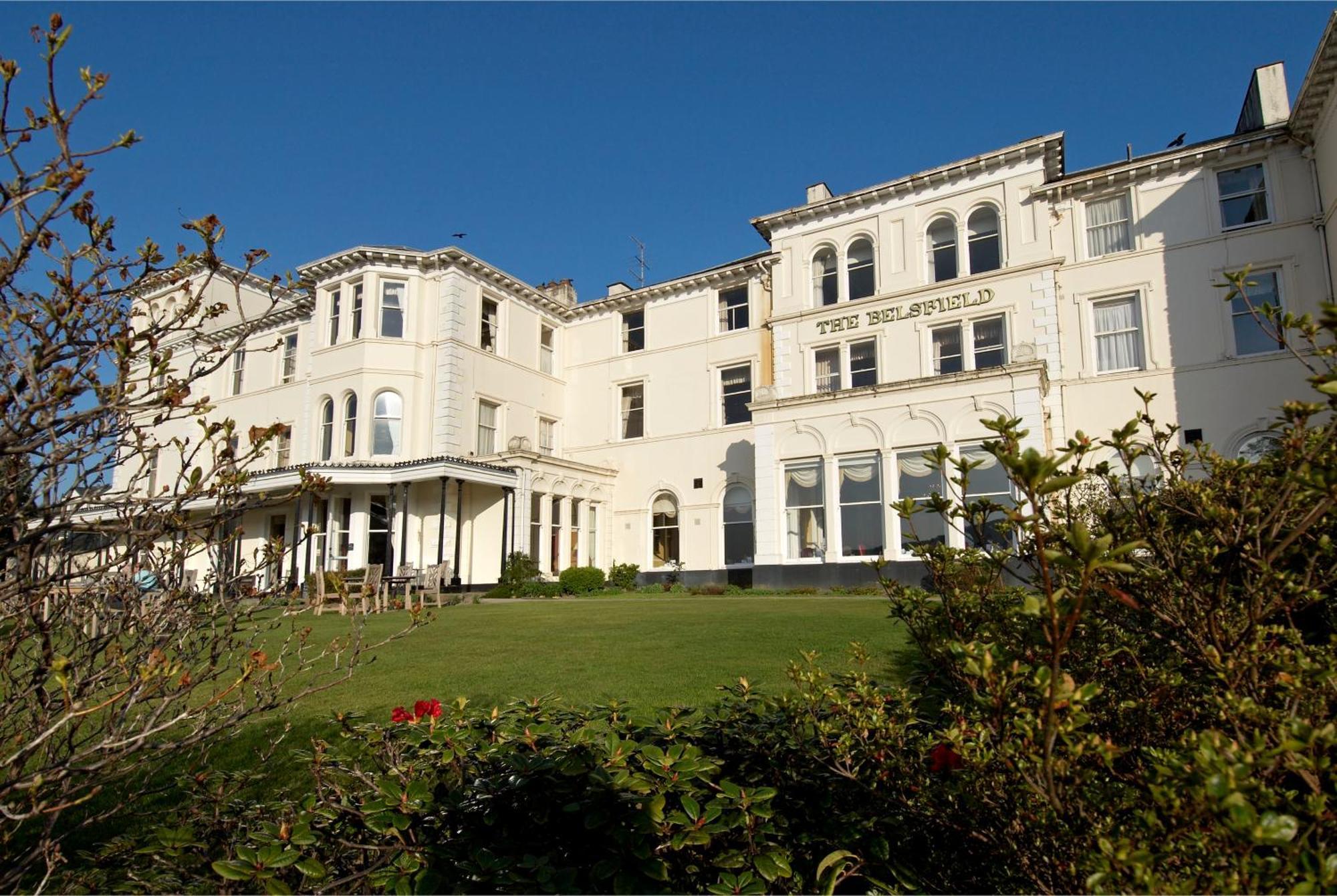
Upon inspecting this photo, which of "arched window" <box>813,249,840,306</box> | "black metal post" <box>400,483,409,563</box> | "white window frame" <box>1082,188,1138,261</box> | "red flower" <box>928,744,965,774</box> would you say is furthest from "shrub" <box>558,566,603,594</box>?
"red flower" <box>928,744,965,774</box>

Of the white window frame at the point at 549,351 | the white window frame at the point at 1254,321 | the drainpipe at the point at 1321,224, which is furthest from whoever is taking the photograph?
the white window frame at the point at 549,351

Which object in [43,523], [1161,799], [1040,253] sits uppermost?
[1040,253]

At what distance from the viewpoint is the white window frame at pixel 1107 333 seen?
2030cm

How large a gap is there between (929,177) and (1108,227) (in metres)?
5.28

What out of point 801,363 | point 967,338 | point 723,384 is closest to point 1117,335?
point 967,338

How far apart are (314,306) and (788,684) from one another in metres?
26.6

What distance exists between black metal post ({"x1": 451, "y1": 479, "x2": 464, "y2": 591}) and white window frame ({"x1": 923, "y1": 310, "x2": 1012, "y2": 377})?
1479cm

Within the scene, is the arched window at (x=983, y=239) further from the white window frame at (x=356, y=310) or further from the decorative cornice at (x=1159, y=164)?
the white window frame at (x=356, y=310)

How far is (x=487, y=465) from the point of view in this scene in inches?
948

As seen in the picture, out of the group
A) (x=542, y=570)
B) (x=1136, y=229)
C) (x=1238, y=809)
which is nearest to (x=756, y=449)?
(x=542, y=570)

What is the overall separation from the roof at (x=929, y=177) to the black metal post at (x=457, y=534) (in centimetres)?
1357

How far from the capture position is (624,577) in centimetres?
2611

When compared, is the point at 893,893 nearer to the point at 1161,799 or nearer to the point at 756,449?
the point at 1161,799

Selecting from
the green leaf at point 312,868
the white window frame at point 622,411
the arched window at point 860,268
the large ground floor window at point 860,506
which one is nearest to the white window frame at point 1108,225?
the arched window at point 860,268
